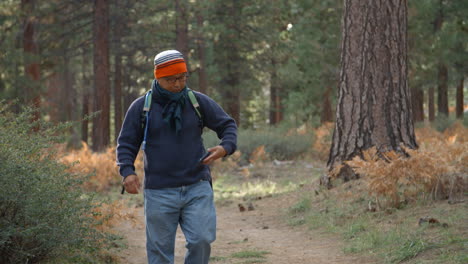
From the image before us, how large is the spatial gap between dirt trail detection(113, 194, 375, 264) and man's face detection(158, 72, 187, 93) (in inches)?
115

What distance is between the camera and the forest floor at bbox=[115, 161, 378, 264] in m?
7.41

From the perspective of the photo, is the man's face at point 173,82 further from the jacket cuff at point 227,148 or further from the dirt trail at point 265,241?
the dirt trail at point 265,241

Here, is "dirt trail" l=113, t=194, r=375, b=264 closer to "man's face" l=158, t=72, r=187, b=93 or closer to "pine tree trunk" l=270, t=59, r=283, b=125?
"man's face" l=158, t=72, r=187, b=93

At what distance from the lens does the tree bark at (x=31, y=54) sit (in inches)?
815

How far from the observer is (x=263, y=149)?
18641 millimetres

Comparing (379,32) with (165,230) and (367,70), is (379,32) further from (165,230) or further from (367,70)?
(165,230)

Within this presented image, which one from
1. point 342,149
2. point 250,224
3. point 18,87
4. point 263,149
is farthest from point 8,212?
point 18,87

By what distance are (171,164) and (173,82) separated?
0.61m

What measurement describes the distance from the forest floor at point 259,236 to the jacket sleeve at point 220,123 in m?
2.47

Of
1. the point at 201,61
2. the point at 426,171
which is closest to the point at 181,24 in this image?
the point at 201,61

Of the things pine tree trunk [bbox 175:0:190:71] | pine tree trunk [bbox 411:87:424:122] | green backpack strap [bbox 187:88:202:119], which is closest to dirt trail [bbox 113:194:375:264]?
green backpack strap [bbox 187:88:202:119]

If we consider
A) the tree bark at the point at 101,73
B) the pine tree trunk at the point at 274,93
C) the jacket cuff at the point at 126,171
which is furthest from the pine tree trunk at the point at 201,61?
the jacket cuff at the point at 126,171

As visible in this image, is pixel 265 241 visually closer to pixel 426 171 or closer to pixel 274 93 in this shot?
pixel 426 171

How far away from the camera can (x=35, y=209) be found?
5.56 m
